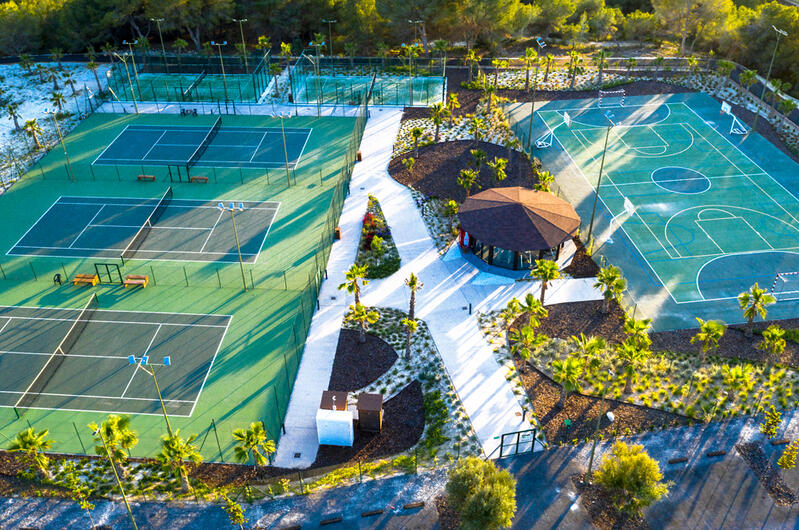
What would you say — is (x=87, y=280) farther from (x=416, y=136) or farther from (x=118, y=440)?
(x=416, y=136)

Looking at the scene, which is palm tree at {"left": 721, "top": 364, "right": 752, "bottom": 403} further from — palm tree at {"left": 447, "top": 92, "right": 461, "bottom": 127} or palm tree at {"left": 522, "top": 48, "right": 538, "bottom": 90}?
palm tree at {"left": 522, "top": 48, "right": 538, "bottom": 90}

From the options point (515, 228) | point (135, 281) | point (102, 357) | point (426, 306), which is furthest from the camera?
point (135, 281)

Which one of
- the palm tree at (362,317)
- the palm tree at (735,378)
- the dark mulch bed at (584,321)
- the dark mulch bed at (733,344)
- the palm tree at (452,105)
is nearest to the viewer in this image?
the palm tree at (735,378)

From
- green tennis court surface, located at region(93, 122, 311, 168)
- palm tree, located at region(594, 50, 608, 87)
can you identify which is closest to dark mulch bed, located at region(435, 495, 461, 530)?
green tennis court surface, located at region(93, 122, 311, 168)

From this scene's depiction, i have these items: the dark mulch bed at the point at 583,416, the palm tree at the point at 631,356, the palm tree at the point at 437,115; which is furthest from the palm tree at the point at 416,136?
the palm tree at the point at 631,356

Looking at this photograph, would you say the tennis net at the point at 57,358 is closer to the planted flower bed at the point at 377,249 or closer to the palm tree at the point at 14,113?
the planted flower bed at the point at 377,249

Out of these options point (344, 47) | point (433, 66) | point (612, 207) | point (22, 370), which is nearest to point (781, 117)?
point (612, 207)

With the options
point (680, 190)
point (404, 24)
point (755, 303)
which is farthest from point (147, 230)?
point (404, 24)

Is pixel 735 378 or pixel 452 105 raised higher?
pixel 452 105
